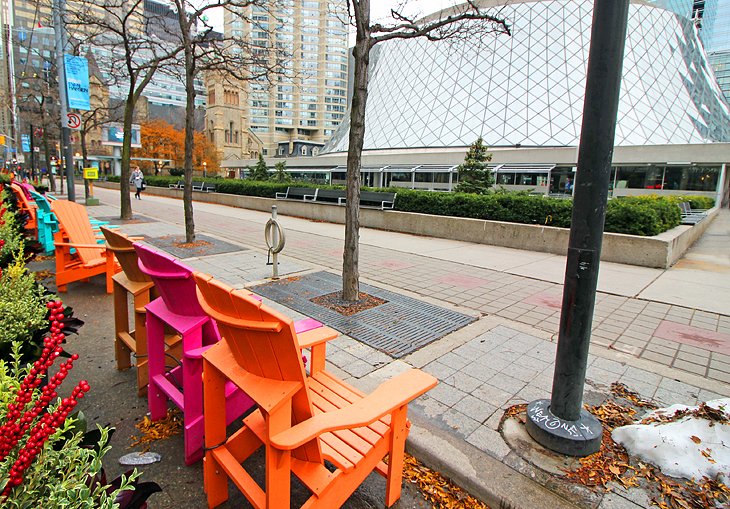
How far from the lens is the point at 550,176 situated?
3064 centimetres

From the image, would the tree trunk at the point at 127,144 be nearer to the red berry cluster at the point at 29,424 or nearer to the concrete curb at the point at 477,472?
the concrete curb at the point at 477,472

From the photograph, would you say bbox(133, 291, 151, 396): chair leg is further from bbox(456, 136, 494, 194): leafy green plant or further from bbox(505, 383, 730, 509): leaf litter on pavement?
bbox(456, 136, 494, 194): leafy green plant

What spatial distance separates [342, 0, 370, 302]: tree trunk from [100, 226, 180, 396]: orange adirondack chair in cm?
269

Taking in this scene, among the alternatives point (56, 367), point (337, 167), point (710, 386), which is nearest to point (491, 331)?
point (710, 386)

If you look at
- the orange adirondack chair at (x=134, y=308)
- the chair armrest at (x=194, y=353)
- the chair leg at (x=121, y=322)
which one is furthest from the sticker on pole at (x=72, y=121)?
the chair armrest at (x=194, y=353)

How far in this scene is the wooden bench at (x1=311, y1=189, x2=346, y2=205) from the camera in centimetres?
1744

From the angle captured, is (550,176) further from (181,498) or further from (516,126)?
(181,498)

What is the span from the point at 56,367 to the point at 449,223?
33.6ft

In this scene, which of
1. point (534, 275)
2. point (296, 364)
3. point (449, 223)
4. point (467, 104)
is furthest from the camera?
point (467, 104)

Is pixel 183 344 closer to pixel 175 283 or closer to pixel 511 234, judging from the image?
pixel 175 283

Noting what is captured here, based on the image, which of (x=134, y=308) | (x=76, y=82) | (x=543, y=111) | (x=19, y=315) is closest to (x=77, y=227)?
(x=134, y=308)

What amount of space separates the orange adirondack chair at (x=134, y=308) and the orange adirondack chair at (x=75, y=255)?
2.22 meters

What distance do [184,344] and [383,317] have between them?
3.08 meters

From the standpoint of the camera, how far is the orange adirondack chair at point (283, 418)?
5.65 ft
